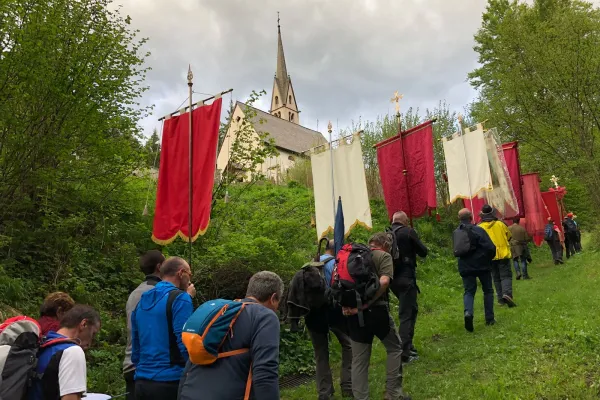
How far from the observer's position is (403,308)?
21.6 ft

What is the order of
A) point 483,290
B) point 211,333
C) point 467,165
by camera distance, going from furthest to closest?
1. point 467,165
2. point 483,290
3. point 211,333

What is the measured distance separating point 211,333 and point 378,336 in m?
2.76

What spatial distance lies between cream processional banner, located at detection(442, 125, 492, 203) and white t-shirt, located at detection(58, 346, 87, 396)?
9.52 metres

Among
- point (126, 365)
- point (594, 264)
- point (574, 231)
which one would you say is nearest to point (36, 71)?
point (126, 365)

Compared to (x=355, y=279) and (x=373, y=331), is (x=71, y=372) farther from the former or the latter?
(x=373, y=331)

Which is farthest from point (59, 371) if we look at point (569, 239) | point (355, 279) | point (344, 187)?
point (569, 239)

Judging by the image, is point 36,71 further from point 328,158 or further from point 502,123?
point 502,123

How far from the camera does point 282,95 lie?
73688 millimetres

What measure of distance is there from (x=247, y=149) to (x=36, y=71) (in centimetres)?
449

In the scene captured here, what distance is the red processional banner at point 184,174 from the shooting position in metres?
7.32

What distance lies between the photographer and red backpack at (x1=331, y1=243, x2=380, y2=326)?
4.95m

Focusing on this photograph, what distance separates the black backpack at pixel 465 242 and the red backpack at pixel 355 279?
10.5 feet

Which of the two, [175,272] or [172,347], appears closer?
[172,347]

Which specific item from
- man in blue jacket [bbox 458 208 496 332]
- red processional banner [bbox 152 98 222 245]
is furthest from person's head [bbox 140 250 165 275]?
man in blue jacket [bbox 458 208 496 332]
